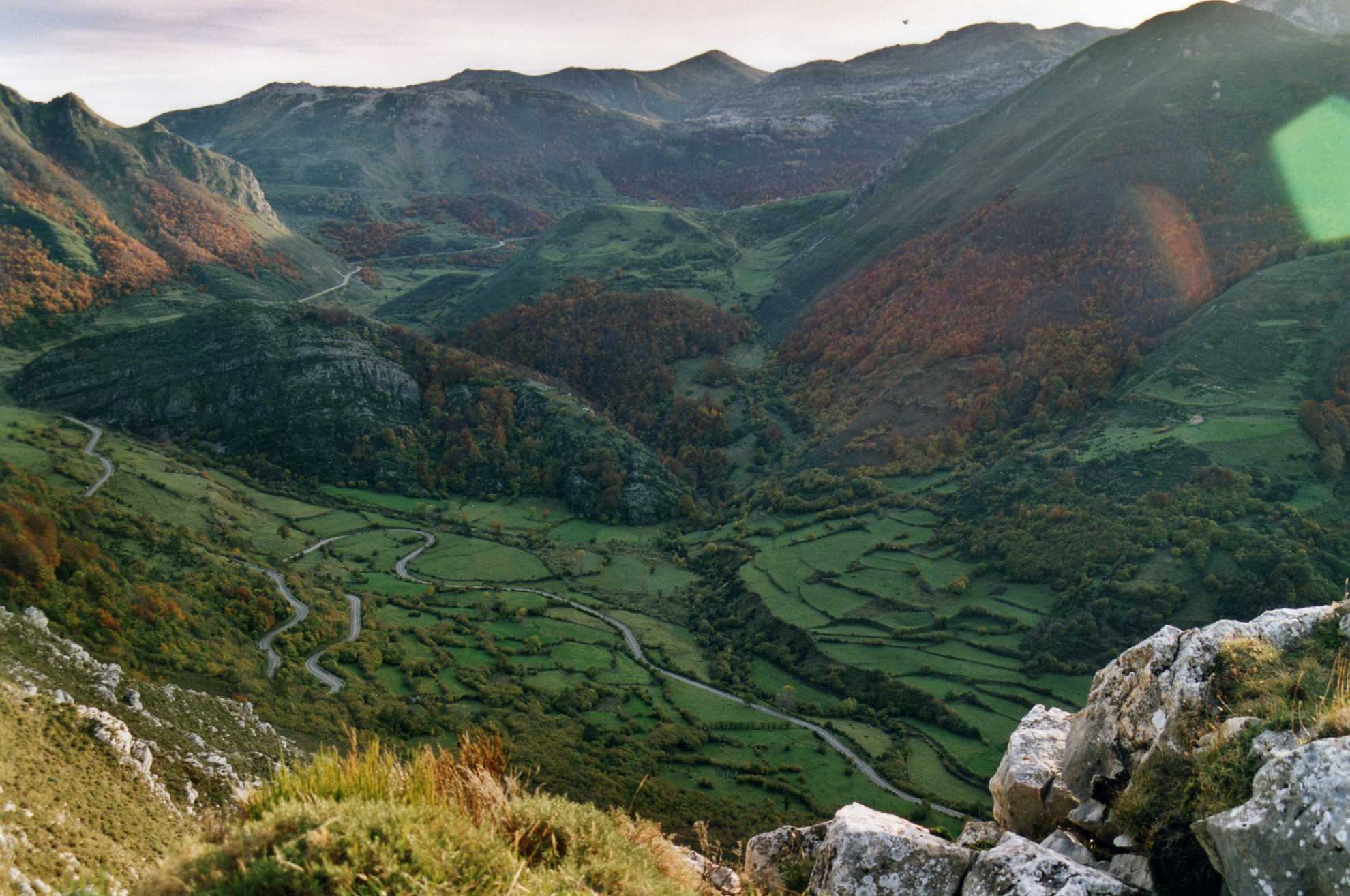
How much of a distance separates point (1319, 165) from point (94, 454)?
17230cm

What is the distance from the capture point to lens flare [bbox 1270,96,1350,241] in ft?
338

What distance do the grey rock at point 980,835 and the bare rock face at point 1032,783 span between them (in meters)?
1.03

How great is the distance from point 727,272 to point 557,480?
300 ft

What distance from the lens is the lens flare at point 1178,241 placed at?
4102 inches

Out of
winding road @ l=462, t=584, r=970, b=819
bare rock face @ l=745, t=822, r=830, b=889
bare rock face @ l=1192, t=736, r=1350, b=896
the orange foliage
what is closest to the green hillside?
the orange foliage

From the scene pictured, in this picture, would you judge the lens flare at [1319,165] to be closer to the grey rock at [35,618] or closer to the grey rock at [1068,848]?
the grey rock at [1068,848]

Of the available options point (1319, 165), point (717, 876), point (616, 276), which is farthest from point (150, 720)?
point (616, 276)

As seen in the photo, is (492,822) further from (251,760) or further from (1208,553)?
(1208,553)

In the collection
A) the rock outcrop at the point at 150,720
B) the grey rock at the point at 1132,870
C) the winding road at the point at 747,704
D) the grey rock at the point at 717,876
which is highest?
the grey rock at the point at 1132,870

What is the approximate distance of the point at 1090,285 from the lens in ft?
371

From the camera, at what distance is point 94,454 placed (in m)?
96.3

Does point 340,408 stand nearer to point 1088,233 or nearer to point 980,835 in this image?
point 1088,233

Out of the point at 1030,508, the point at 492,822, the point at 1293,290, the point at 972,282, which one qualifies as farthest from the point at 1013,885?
the point at 972,282

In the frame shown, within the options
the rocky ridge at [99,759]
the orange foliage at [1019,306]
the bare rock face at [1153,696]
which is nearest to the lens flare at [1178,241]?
the orange foliage at [1019,306]
